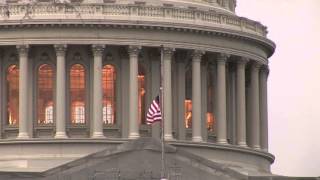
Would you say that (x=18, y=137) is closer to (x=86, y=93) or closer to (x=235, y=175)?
(x=86, y=93)

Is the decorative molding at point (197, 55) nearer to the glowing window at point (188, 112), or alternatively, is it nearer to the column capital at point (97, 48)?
the glowing window at point (188, 112)

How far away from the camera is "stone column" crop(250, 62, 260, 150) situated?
134250 millimetres

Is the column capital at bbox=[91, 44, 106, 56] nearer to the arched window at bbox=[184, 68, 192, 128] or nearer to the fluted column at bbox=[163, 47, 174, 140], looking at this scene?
the fluted column at bbox=[163, 47, 174, 140]

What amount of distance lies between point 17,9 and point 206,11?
14.4 metres

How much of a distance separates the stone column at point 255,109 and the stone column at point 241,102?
1.57 m

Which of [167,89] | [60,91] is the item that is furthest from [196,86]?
[60,91]

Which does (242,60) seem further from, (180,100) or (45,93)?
(45,93)

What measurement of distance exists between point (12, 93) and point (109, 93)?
721 centimetres

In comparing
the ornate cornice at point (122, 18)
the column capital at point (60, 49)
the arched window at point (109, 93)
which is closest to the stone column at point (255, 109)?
the ornate cornice at point (122, 18)

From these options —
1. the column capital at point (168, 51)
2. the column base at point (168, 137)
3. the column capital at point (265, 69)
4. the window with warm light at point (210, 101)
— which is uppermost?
the column capital at point (168, 51)

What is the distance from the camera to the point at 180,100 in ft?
423

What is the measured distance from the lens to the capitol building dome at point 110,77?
125 m

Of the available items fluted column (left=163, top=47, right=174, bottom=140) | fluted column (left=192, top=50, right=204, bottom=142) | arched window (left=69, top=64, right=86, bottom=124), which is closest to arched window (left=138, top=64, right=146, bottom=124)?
fluted column (left=163, top=47, right=174, bottom=140)

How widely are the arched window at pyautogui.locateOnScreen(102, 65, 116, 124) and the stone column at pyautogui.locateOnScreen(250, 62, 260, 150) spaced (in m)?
12.4
